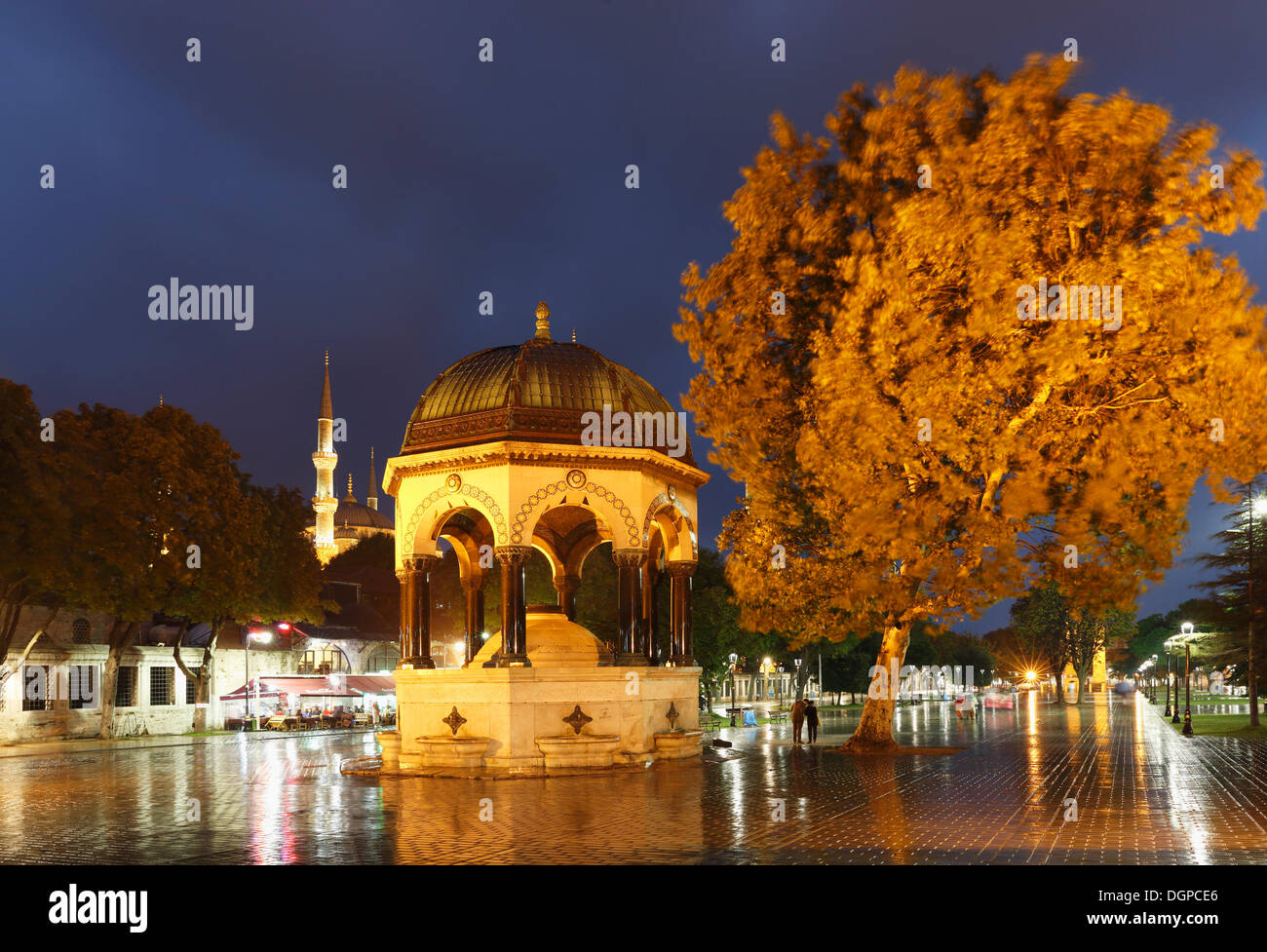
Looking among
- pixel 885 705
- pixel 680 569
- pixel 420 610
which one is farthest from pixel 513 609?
pixel 885 705

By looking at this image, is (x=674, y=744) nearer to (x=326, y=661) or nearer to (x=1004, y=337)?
(x=1004, y=337)

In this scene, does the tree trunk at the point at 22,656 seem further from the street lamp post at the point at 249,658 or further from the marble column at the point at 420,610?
the marble column at the point at 420,610

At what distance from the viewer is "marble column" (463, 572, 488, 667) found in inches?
1064

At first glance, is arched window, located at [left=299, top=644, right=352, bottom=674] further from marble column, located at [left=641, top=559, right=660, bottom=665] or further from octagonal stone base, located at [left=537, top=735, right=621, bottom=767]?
octagonal stone base, located at [left=537, top=735, right=621, bottom=767]

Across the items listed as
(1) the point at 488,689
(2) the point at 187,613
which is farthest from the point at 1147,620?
(1) the point at 488,689

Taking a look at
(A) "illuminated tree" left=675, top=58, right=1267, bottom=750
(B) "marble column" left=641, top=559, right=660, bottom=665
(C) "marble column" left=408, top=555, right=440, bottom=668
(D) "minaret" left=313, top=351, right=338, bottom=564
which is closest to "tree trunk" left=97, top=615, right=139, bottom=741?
(C) "marble column" left=408, top=555, right=440, bottom=668

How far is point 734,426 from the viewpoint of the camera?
80.3 ft

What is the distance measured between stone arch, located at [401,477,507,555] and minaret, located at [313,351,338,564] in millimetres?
77140

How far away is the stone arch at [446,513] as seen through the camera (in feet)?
75.4

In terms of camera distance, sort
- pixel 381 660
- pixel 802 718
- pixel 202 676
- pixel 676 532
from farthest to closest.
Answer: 1. pixel 381 660
2. pixel 202 676
3. pixel 802 718
4. pixel 676 532

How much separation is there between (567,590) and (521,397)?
21.1 ft

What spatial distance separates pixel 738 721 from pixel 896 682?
21.0m

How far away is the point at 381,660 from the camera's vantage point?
78.2 meters

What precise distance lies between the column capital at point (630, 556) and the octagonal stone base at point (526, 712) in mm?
2274
